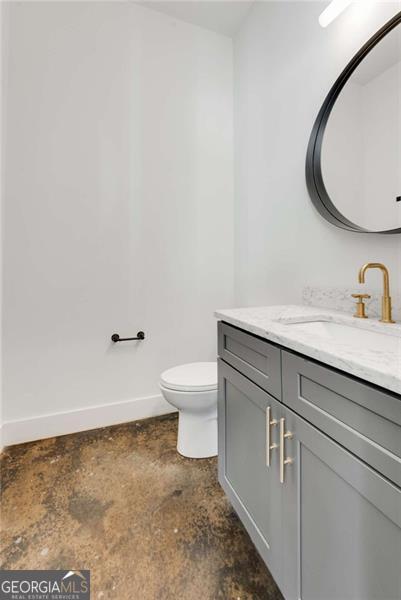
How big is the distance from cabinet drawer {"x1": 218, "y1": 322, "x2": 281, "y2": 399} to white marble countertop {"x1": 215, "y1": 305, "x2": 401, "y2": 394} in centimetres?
4

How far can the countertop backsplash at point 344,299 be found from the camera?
1.09 meters

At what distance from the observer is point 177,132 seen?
2.07 metres

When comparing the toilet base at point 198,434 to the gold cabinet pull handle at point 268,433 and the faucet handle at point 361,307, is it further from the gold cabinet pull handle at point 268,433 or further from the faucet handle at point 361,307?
the faucet handle at point 361,307

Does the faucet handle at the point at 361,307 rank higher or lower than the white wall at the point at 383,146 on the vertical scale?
lower

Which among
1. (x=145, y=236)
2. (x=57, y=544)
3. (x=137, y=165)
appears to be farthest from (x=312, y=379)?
(x=137, y=165)

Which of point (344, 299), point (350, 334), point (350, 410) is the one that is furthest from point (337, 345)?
point (344, 299)

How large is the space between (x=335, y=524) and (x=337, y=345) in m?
0.40

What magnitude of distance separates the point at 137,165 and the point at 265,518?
2.07 metres

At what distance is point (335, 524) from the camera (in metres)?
0.63

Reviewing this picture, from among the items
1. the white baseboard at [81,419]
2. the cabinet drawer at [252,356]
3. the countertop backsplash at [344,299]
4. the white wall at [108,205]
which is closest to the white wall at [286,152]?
the countertop backsplash at [344,299]

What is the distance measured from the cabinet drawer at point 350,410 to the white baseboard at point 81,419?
1.52m

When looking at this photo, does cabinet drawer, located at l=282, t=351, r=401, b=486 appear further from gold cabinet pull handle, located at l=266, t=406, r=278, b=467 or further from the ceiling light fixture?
the ceiling light fixture

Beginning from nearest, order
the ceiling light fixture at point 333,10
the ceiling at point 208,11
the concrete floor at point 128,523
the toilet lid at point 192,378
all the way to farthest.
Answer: the concrete floor at point 128,523
the ceiling light fixture at point 333,10
the toilet lid at point 192,378
the ceiling at point 208,11

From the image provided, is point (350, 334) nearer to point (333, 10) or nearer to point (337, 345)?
point (337, 345)
